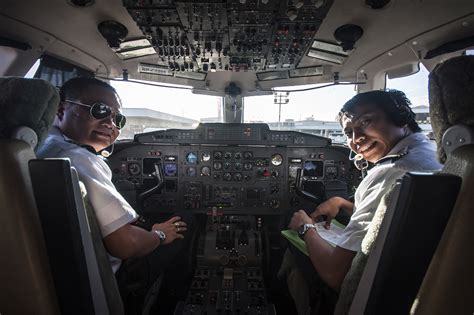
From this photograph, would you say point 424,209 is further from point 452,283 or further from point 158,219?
point 158,219

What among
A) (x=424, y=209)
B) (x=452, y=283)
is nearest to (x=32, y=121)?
(x=424, y=209)

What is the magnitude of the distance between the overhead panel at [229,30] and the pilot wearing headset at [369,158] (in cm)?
79

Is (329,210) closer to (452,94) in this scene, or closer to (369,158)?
(369,158)

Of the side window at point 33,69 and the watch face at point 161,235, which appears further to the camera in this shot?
the side window at point 33,69

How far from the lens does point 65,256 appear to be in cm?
84

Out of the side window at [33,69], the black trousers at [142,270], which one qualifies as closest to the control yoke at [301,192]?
the black trousers at [142,270]

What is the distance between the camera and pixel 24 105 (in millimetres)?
751

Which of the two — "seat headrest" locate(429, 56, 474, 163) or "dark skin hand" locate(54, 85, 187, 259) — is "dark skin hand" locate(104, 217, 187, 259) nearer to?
"dark skin hand" locate(54, 85, 187, 259)

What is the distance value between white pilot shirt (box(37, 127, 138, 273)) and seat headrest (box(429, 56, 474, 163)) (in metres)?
1.22

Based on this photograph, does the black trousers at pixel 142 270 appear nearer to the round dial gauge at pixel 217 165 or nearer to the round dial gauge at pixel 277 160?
the round dial gauge at pixel 217 165

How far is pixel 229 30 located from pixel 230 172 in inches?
60.2

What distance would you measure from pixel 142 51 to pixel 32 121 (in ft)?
6.50

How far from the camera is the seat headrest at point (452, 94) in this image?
619 millimetres

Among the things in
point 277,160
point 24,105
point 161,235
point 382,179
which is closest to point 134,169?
point 161,235
